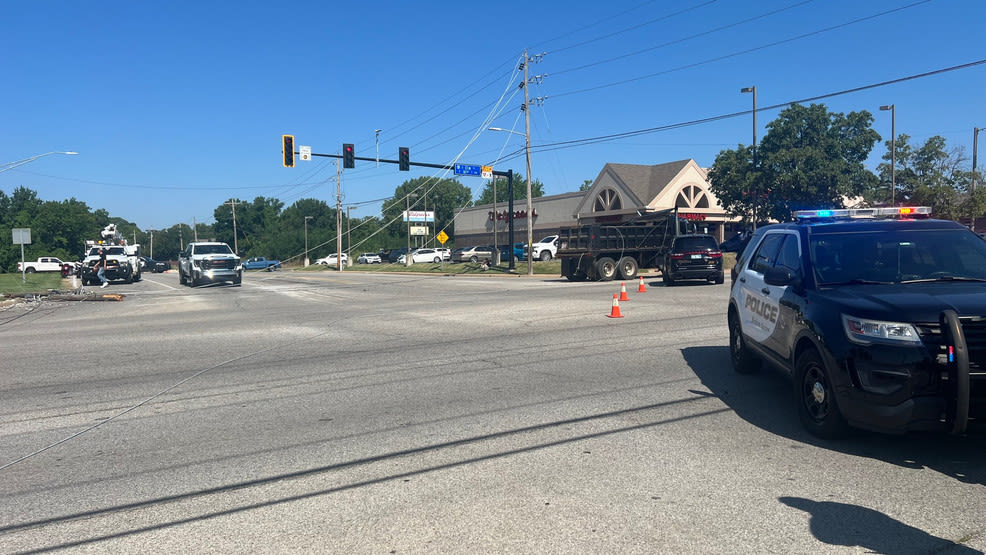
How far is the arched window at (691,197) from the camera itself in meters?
48.6

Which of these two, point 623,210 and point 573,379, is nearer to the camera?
point 573,379

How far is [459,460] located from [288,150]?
1065 inches

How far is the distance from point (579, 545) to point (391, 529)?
3.55 ft

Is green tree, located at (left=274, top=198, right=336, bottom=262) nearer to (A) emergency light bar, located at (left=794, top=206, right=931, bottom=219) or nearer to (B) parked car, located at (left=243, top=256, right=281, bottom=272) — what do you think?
(B) parked car, located at (left=243, top=256, right=281, bottom=272)

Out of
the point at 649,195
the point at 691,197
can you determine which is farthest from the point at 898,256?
the point at 691,197

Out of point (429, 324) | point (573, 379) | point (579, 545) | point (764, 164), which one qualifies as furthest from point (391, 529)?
point (764, 164)

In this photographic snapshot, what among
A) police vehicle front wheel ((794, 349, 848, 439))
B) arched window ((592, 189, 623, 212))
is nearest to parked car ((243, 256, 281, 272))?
arched window ((592, 189, 623, 212))

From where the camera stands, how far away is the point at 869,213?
6812 mm

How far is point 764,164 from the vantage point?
135 ft

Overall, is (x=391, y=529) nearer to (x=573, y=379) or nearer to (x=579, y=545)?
(x=579, y=545)

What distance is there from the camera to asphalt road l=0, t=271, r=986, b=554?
3.81 metres

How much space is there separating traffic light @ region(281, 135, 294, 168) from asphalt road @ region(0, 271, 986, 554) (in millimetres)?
20162

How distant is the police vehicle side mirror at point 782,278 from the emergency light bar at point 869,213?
1.12 metres

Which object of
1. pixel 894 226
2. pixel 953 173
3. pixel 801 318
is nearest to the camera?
pixel 801 318
